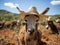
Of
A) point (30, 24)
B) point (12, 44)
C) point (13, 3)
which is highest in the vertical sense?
point (13, 3)

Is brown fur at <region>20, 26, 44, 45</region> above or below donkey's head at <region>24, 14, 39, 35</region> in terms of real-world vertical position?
below

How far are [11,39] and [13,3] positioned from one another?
0.69m

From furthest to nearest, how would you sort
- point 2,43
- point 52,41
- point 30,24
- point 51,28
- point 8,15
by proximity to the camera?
point 8,15 < point 51,28 < point 52,41 < point 2,43 < point 30,24

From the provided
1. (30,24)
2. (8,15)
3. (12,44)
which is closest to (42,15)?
(30,24)

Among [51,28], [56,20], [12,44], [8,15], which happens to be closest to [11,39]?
[12,44]

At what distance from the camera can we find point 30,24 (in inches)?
90.5

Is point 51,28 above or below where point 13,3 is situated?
below

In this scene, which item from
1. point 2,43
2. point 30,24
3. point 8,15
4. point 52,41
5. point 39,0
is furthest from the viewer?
point 8,15

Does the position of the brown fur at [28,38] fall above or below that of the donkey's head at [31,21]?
below

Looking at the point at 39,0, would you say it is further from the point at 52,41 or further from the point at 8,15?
the point at 8,15

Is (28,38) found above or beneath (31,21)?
beneath

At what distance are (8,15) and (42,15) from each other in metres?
3.23

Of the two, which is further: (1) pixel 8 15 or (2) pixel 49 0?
(1) pixel 8 15

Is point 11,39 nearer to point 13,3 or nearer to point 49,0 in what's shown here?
point 13,3
